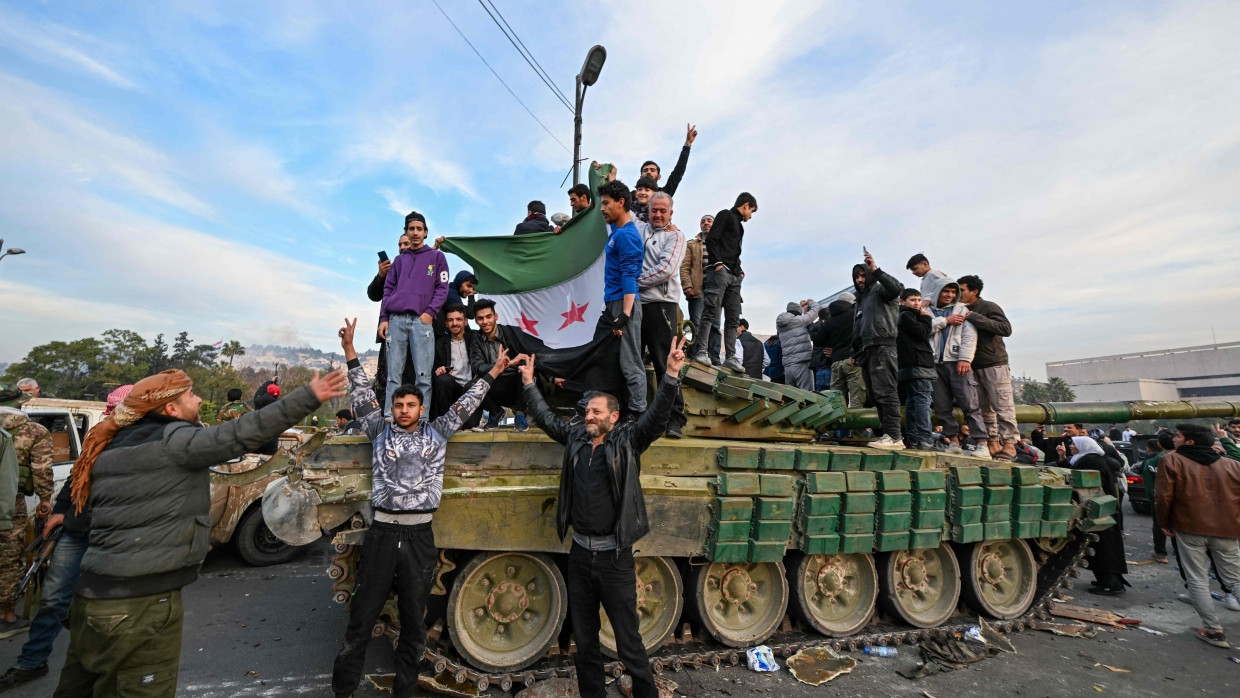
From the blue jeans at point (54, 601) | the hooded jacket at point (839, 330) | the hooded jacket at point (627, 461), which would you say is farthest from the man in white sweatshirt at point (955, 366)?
the blue jeans at point (54, 601)

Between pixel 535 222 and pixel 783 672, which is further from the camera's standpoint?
pixel 535 222

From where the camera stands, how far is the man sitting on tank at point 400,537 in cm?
380

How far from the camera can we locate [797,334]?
9656mm

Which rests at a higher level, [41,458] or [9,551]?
[41,458]

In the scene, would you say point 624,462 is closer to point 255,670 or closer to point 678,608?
point 678,608

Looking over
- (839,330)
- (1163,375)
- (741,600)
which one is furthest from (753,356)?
(1163,375)

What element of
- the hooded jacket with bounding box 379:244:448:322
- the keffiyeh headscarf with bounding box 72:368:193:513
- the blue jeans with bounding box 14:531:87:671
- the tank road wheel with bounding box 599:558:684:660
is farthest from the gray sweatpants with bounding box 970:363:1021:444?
the blue jeans with bounding box 14:531:87:671

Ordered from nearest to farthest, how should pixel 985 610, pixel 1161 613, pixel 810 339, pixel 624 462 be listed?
pixel 624 462, pixel 985 610, pixel 1161 613, pixel 810 339

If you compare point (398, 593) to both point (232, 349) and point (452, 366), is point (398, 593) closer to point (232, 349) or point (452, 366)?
point (452, 366)

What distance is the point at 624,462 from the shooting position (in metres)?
3.69

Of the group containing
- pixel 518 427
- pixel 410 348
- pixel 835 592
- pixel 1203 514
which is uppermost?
pixel 410 348

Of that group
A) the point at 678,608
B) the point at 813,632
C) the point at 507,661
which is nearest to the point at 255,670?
the point at 507,661

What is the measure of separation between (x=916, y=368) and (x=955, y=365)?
0.74 m

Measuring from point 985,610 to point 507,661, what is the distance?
16.3 ft
